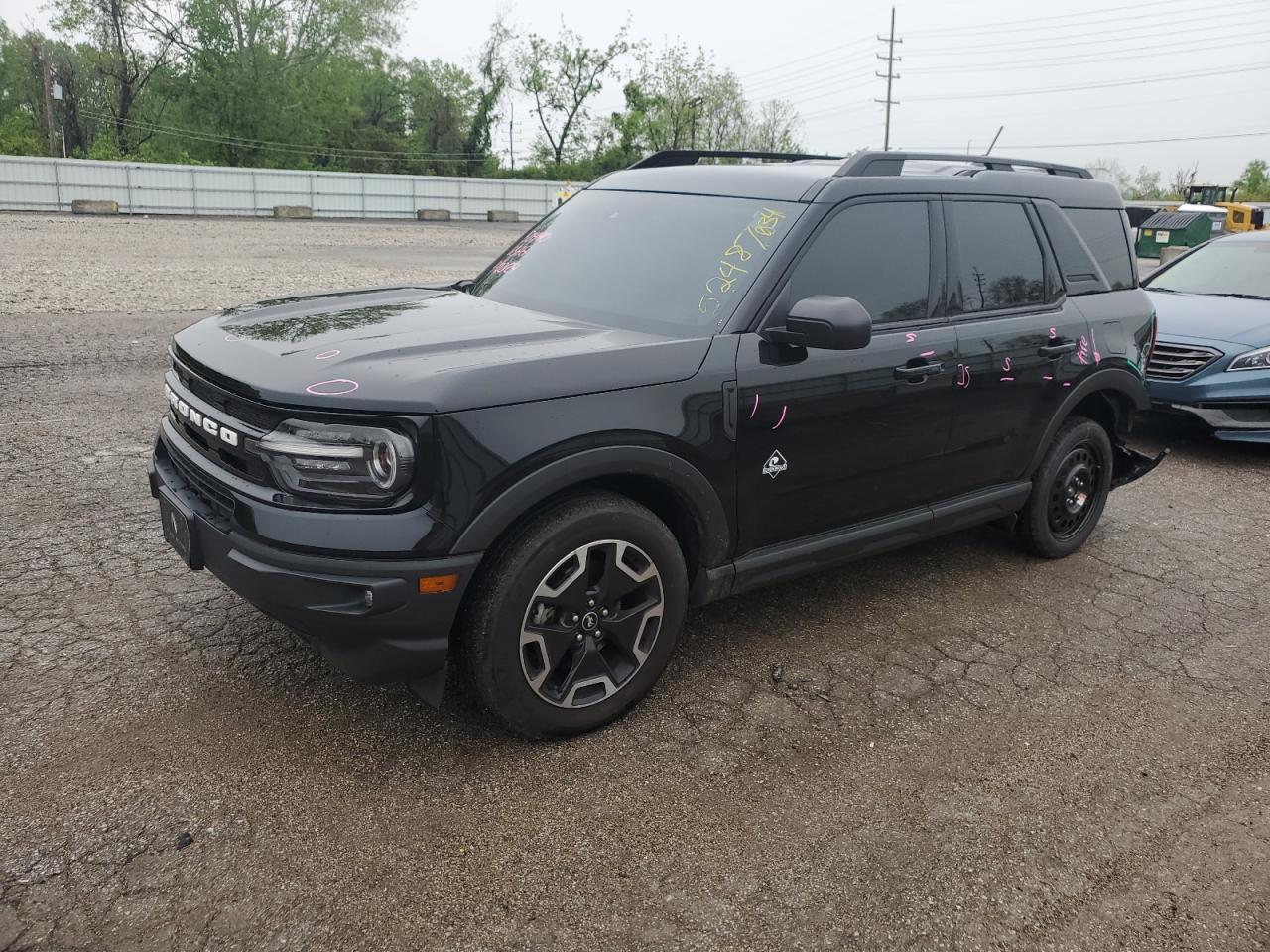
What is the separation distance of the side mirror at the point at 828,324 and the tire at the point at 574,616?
80cm

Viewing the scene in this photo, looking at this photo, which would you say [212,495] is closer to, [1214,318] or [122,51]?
[1214,318]

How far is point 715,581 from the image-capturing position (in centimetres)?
359

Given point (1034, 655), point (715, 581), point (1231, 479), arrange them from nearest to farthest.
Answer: point (715, 581) → point (1034, 655) → point (1231, 479)

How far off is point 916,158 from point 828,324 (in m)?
1.38

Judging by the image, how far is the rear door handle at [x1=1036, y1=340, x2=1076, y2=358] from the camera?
462 cm

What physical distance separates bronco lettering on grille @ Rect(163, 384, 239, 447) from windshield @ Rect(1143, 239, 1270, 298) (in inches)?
293

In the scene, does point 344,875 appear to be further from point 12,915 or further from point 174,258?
point 174,258

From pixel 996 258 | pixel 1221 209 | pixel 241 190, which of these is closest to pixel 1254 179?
pixel 1221 209

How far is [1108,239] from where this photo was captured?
16.8 ft

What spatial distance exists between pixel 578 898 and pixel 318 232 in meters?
31.0

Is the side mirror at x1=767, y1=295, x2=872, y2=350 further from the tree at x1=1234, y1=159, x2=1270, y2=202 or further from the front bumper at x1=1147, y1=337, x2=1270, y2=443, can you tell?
the tree at x1=1234, y1=159, x2=1270, y2=202

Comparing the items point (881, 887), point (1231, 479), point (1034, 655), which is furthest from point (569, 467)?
point (1231, 479)

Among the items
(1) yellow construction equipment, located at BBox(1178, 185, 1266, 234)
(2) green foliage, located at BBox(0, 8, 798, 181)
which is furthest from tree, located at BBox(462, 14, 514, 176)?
(1) yellow construction equipment, located at BBox(1178, 185, 1266, 234)

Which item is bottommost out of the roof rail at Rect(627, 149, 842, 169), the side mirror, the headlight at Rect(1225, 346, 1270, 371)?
the headlight at Rect(1225, 346, 1270, 371)
